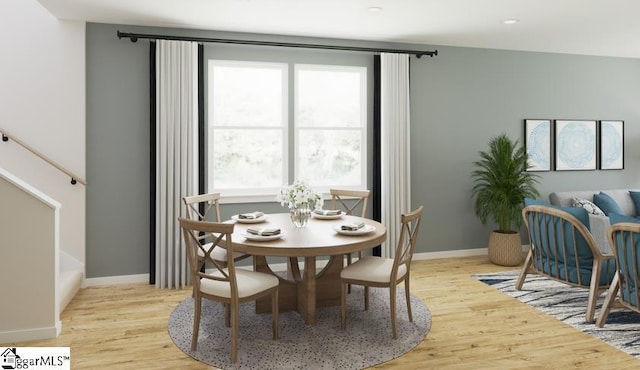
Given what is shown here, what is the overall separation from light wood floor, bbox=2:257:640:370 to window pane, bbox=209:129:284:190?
4.27 ft

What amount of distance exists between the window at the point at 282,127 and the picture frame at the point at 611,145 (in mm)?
3480

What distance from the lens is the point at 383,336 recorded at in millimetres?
3332

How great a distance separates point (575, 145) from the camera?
627 cm

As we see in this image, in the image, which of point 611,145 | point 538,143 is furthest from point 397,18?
point 611,145

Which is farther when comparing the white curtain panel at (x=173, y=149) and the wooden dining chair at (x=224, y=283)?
the white curtain panel at (x=173, y=149)

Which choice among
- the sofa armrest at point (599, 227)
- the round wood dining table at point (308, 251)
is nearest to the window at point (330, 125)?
the round wood dining table at point (308, 251)

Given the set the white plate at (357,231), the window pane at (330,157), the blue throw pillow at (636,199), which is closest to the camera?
the white plate at (357,231)

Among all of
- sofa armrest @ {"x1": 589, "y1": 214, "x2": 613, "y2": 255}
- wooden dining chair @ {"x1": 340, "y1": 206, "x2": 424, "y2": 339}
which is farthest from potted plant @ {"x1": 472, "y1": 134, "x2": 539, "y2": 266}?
wooden dining chair @ {"x1": 340, "y1": 206, "x2": 424, "y2": 339}

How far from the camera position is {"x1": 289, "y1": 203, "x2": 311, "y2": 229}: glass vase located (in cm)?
372

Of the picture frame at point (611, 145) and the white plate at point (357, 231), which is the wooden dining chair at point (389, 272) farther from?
the picture frame at point (611, 145)

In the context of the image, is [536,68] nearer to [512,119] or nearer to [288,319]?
[512,119]

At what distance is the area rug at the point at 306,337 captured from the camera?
297 centimetres

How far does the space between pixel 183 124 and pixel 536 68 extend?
174 inches

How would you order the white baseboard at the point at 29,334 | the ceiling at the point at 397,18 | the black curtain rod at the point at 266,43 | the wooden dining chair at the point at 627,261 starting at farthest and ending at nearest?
the black curtain rod at the point at 266,43
the ceiling at the point at 397,18
the white baseboard at the point at 29,334
the wooden dining chair at the point at 627,261
